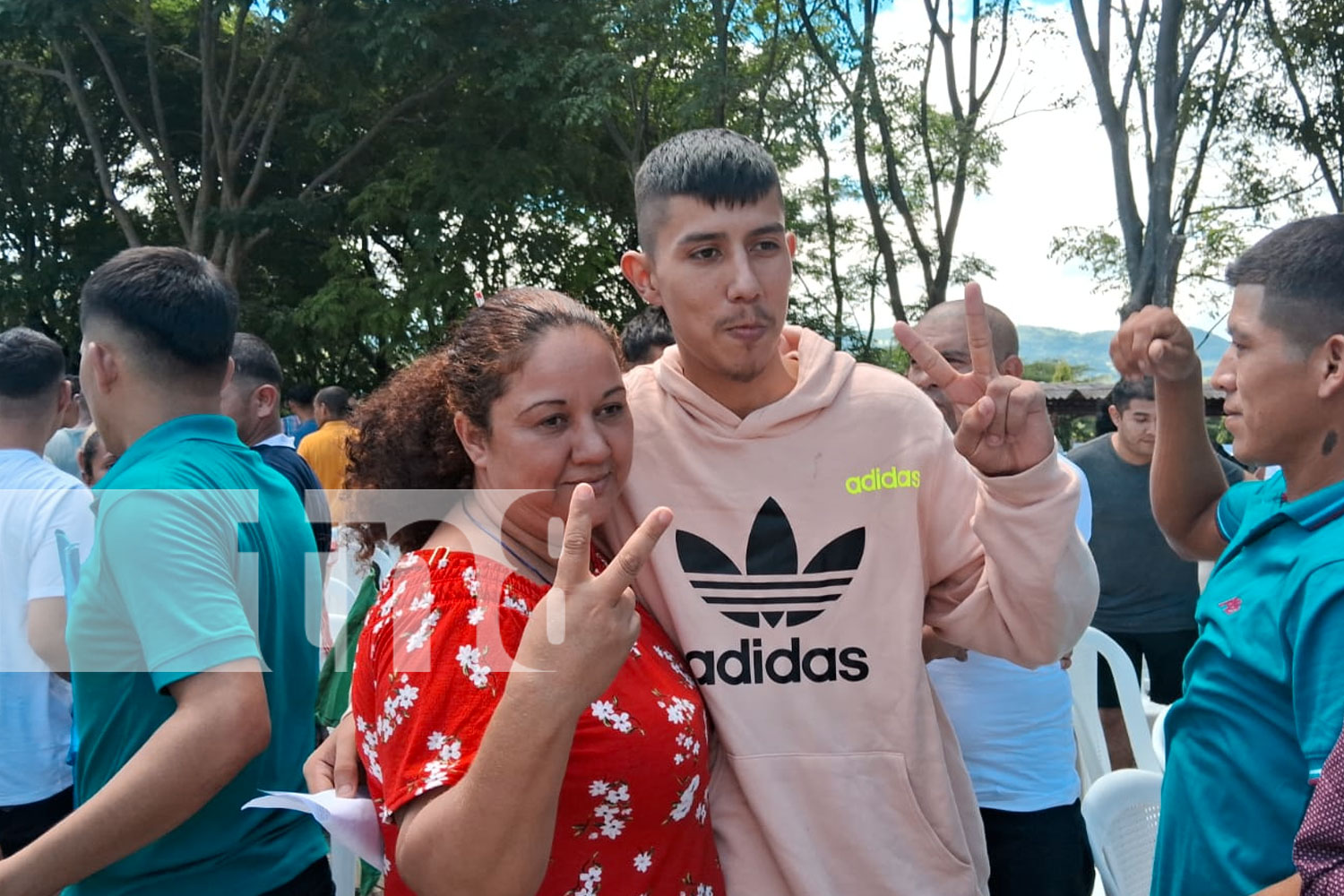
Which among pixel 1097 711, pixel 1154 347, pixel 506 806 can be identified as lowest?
pixel 1097 711

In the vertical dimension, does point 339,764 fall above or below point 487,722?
below

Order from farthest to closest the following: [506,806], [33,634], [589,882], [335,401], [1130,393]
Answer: [335,401]
[1130,393]
[33,634]
[589,882]
[506,806]

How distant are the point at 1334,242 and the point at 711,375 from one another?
1073 mm

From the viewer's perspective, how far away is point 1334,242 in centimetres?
177

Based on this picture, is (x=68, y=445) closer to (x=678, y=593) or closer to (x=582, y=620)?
(x=678, y=593)

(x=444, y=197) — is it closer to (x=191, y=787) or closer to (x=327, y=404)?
(x=327, y=404)

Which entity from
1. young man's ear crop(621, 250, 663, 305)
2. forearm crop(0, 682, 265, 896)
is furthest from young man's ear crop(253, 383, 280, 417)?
forearm crop(0, 682, 265, 896)

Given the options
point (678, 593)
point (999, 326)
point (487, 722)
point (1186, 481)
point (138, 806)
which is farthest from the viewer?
point (999, 326)

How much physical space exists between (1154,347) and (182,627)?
182 cm

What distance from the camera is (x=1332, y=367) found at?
5.57 feet

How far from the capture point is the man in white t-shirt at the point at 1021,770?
2668mm

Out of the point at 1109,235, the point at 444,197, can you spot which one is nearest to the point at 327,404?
the point at 444,197

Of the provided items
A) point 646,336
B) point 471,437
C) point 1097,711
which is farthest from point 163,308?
point 1097,711

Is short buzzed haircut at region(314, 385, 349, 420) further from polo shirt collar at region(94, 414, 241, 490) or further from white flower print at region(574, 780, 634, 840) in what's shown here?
white flower print at region(574, 780, 634, 840)
